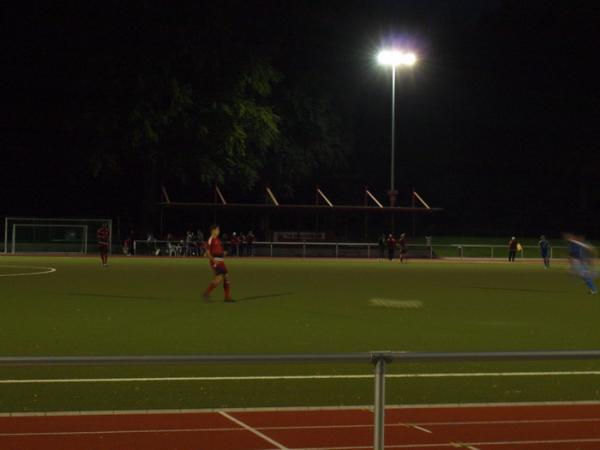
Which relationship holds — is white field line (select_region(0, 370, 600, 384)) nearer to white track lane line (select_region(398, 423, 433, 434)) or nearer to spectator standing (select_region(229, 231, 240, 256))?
white track lane line (select_region(398, 423, 433, 434))

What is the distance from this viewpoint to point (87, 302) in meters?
23.0

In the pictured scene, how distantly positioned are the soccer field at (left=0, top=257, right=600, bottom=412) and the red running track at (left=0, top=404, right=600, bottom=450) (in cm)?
85

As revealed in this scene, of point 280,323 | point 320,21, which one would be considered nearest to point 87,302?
point 280,323

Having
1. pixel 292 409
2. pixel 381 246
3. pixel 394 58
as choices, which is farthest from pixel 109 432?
pixel 394 58

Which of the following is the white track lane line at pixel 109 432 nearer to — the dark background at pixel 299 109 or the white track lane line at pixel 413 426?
the white track lane line at pixel 413 426

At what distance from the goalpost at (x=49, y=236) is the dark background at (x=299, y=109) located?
14.2ft

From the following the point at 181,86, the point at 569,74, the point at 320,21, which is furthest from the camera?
the point at 569,74

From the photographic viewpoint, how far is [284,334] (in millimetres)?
16391

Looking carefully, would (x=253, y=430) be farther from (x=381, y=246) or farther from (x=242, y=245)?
(x=242, y=245)

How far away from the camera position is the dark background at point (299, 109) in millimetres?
60156

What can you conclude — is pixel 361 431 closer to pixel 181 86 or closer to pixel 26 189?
pixel 181 86

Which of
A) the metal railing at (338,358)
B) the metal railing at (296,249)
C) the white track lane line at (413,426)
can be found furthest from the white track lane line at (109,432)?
the metal railing at (296,249)

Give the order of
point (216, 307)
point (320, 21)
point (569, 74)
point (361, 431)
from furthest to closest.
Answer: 1. point (569, 74)
2. point (320, 21)
3. point (216, 307)
4. point (361, 431)

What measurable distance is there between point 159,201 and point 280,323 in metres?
48.4
